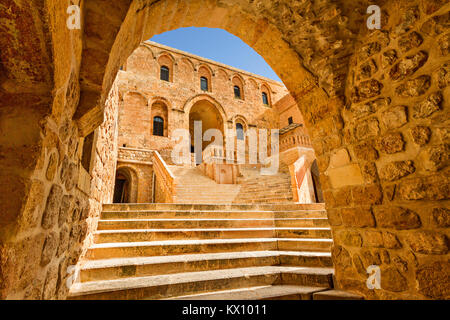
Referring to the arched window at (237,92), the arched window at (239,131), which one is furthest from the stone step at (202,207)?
the arched window at (237,92)

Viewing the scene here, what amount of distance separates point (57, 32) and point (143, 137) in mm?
12710

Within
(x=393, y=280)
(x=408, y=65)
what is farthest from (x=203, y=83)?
(x=393, y=280)

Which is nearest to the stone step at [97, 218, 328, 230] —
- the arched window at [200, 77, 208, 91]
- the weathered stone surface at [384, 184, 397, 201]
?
the weathered stone surface at [384, 184, 397, 201]

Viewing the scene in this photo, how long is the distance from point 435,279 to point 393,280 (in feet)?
1.01

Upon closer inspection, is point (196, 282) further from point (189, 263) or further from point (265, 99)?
point (265, 99)

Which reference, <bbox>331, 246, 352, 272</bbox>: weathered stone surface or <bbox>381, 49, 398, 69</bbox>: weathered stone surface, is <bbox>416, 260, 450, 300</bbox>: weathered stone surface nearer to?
<bbox>331, 246, 352, 272</bbox>: weathered stone surface

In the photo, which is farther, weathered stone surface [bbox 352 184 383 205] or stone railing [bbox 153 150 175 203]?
stone railing [bbox 153 150 175 203]

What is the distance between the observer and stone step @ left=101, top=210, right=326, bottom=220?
145 inches

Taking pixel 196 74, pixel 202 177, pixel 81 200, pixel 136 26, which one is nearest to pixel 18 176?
pixel 81 200

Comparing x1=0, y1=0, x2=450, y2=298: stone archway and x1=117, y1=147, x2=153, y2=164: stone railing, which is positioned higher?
x1=117, y1=147, x2=153, y2=164: stone railing

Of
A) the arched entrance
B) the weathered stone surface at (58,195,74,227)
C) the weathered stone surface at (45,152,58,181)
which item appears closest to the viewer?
the weathered stone surface at (45,152,58,181)

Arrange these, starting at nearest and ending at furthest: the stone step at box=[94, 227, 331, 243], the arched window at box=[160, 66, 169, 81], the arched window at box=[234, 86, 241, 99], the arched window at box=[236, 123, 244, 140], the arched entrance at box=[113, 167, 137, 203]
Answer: the stone step at box=[94, 227, 331, 243]
the arched entrance at box=[113, 167, 137, 203]
the arched window at box=[160, 66, 169, 81]
the arched window at box=[236, 123, 244, 140]
the arched window at box=[234, 86, 241, 99]

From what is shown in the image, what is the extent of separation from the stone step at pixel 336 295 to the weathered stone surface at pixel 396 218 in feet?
2.50
